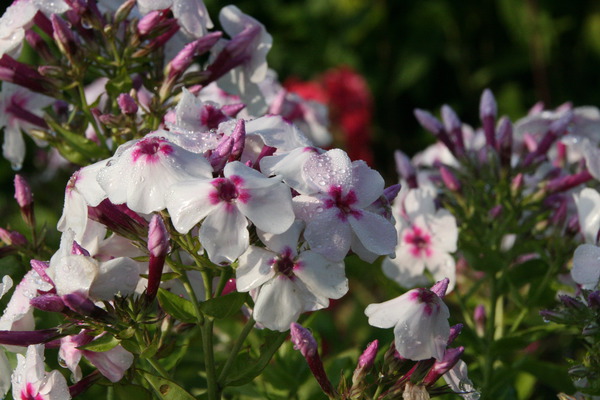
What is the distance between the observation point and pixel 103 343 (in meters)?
0.95

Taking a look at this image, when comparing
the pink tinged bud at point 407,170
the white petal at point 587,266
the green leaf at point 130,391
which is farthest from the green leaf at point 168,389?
the pink tinged bud at point 407,170

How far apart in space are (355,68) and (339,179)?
2596mm

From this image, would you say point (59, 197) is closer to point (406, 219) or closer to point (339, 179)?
point (406, 219)

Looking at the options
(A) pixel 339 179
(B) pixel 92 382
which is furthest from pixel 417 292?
(B) pixel 92 382

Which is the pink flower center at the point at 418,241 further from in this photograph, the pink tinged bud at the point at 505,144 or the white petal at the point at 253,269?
the white petal at the point at 253,269

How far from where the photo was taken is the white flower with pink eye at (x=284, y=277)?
0.89 m

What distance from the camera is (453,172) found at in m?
1.50

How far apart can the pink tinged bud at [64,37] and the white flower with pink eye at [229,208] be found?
428 mm

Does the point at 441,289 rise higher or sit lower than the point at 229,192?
lower

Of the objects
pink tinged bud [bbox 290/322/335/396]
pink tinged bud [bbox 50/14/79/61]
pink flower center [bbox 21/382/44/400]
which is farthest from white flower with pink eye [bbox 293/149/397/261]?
pink tinged bud [bbox 50/14/79/61]

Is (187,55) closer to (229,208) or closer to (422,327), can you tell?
(229,208)

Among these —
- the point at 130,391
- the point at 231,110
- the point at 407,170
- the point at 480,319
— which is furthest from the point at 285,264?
the point at 407,170

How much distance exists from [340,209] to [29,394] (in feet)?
1.31

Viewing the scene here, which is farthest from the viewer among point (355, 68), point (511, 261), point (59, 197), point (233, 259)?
point (355, 68)
